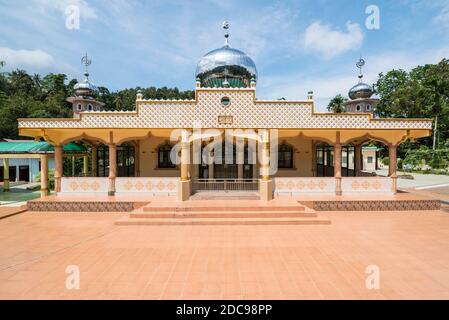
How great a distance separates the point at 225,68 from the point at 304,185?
8.55m

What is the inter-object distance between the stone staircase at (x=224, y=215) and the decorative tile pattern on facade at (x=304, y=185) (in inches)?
82.7

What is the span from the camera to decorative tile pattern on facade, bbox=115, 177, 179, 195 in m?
11.0

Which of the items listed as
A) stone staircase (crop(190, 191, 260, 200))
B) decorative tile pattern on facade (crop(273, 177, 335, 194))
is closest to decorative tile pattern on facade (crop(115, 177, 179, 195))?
stone staircase (crop(190, 191, 260, 200))

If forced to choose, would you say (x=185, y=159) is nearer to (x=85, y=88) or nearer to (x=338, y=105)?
(x=85, y=88)

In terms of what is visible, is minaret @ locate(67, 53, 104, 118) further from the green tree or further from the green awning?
the green tree

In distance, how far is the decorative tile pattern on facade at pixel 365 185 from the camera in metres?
11.3

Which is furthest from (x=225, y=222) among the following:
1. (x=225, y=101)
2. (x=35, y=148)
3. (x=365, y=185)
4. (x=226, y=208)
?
(x=35, y=148)

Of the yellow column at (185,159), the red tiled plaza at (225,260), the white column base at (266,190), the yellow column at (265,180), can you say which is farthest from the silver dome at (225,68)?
the red tiled plaza at (225,260)

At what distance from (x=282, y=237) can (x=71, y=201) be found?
8.57 m

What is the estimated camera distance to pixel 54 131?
11234 millimetres

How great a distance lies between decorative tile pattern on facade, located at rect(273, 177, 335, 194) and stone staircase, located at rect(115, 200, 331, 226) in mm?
2100

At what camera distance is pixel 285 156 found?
13.9 metres

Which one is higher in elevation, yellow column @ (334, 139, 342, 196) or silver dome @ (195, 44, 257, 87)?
silver dome @ (195, 44, 257, 87)

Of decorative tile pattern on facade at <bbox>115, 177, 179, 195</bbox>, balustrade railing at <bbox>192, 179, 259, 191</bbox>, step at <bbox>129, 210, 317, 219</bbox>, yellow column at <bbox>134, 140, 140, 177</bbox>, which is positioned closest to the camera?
step at <bbox>129, 210, 317, 219</bbox>
